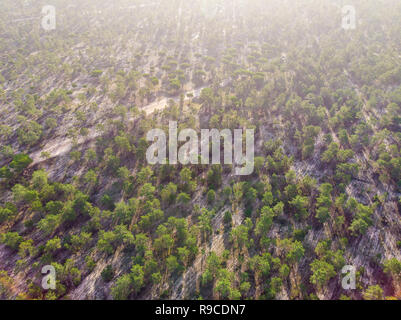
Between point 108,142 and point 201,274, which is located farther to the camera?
point 108,142

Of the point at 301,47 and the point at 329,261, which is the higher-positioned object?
the point at 301,47

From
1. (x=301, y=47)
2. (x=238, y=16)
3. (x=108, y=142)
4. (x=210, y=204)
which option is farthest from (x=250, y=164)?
(x=238, y=16)

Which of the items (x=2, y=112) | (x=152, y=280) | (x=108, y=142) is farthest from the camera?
(x=2, y=112)

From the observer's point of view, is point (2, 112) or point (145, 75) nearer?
point (2, 112)

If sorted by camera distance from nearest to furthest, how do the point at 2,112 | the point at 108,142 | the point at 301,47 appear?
the point at 108,142 < the point at 2,112 < the point at 301,47

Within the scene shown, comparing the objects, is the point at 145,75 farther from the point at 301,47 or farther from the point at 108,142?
the point at 301,47

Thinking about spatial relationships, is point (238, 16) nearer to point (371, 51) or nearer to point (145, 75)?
point (371, 51)

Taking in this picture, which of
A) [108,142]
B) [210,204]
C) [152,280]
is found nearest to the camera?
[152,280]

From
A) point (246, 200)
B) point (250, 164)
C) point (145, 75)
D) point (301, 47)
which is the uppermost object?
point (301, 47)

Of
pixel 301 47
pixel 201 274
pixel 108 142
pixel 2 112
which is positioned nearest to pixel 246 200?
pixel 201 274
